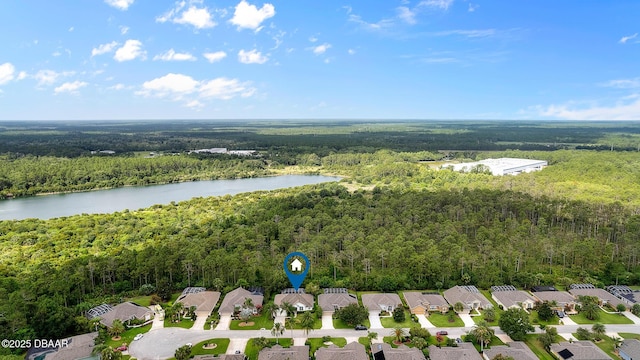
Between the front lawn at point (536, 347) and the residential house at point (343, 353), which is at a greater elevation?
the residential house at point (343, 353)

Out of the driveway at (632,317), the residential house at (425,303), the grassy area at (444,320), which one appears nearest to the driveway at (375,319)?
the residential house at (425,303)

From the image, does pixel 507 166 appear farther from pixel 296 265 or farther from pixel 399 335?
pixel 399 335

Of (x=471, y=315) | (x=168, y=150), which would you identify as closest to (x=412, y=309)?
(x=471, y=315)

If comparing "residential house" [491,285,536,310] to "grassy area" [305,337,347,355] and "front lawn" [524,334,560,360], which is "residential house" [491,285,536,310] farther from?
"grassy area" [305,337,347,355]

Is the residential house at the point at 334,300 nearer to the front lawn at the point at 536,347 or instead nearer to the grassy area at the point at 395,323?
the grassy area at the point at 395,323

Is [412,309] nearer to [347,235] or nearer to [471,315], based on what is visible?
[471,315]
